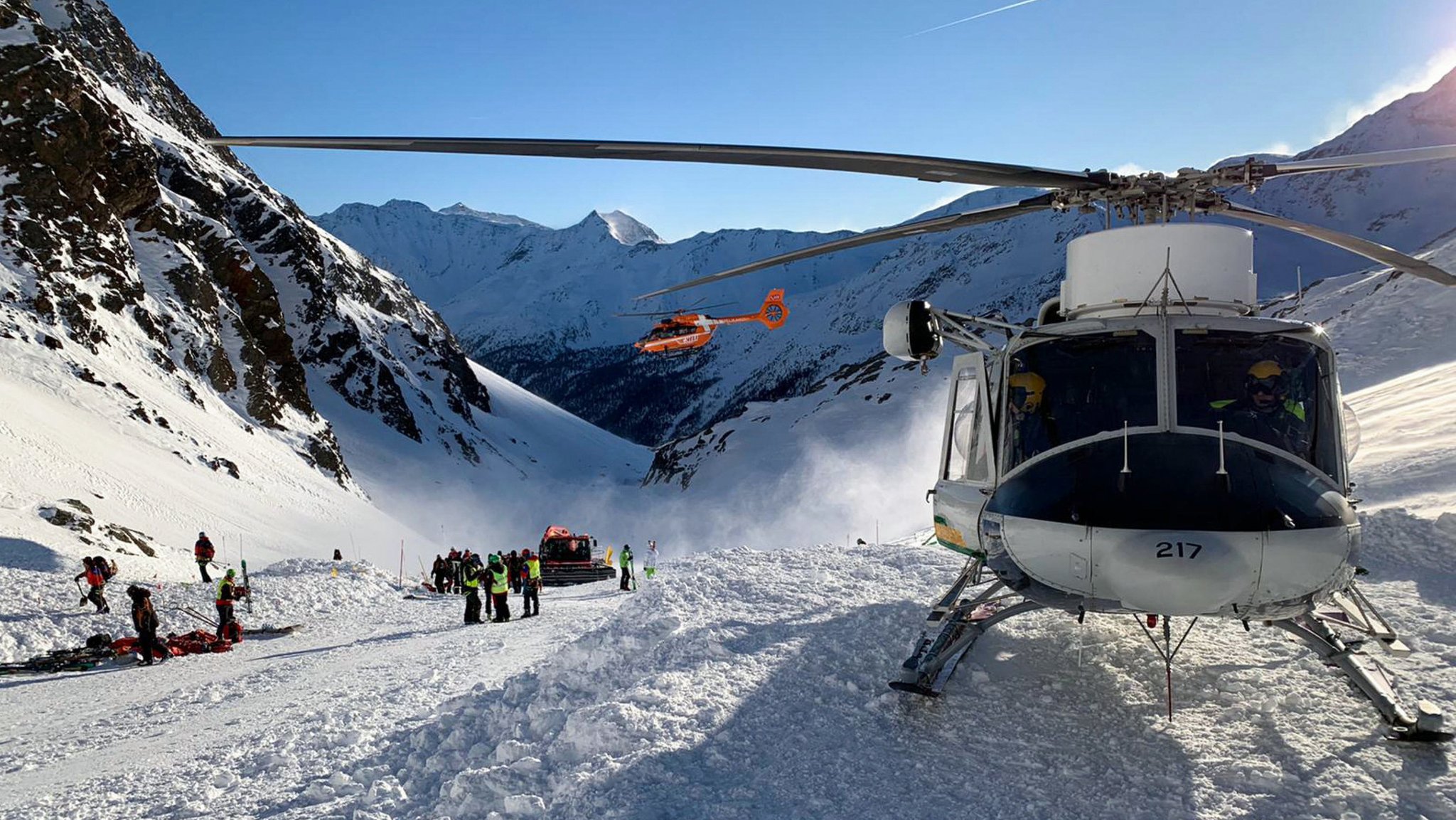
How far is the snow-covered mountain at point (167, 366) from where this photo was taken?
30.6 metres

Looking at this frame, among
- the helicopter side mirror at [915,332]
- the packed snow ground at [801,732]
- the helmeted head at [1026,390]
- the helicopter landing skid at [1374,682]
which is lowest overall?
the packed snow ground at [801,732]

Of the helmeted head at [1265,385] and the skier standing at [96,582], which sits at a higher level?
the helmeted head at [1265,385]

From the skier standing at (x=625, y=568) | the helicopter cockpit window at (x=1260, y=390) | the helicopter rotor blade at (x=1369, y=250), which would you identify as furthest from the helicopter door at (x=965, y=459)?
the skier standing at (x=625, y=568)

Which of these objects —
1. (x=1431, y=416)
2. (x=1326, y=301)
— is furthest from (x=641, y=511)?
(x=1431, y=416)

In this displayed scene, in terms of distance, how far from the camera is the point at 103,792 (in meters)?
6.21

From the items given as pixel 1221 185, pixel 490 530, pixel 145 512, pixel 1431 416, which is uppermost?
pixel 1221 185

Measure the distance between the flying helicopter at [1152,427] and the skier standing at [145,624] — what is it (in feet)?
35.5

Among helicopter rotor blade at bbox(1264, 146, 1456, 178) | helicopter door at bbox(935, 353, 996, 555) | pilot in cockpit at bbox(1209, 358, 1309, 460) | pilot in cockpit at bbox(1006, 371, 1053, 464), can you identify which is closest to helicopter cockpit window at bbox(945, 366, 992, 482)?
helicopter door at bbox(935, 353, 996, 555)

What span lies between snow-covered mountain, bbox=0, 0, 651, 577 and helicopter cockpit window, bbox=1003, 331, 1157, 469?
21.2 metres

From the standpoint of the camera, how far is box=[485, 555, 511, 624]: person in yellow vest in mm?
16469

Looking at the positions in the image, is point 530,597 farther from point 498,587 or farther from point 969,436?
point 969,436

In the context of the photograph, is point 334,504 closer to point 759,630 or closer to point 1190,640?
point 759,630

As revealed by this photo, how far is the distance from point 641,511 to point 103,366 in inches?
1351

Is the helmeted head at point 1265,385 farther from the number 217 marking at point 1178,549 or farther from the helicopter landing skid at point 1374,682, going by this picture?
the number 217 marking at point 1178,549
